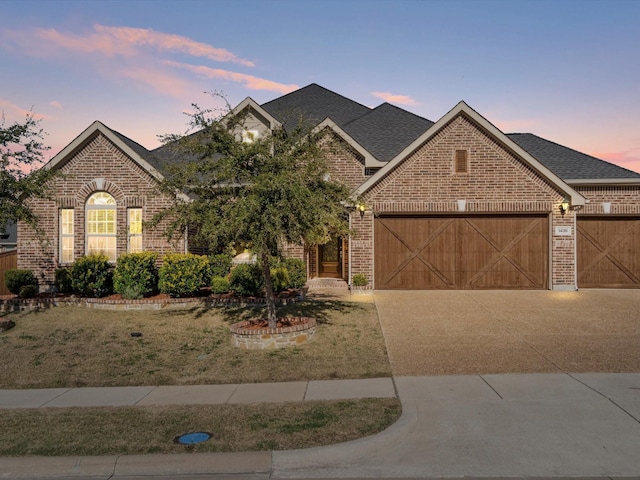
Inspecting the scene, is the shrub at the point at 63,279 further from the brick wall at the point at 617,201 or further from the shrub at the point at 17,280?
the brick wall at the point at 617,201

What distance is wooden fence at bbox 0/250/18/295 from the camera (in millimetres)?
18688

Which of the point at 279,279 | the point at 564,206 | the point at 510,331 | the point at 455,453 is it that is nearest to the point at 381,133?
the point at 564,206

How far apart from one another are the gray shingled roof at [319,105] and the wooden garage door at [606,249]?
10781mm

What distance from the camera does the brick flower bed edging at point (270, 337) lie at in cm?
1053

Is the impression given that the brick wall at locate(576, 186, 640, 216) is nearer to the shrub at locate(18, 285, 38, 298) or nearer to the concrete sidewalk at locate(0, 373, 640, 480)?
the concrete sidewalk at locate(0, 373, 640, 480)

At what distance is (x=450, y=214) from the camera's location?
1709 centimetres

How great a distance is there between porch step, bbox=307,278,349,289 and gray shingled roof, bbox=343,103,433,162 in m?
4.66

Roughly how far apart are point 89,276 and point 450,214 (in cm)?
1133

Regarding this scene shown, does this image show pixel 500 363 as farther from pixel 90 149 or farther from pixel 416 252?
pixel 90 149

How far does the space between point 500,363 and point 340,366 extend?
2753 mm

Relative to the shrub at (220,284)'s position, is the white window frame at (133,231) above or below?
above

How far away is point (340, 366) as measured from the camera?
30.1ft

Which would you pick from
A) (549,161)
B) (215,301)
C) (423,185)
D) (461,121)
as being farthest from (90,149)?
(549,161)

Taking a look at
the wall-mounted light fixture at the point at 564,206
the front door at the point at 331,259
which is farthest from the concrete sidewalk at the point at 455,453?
the front door at the point at 331,259
